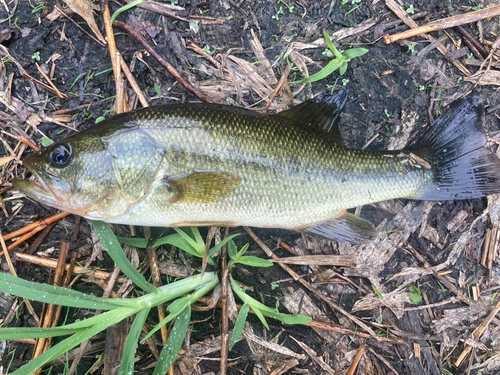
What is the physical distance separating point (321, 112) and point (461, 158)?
1.36 meters

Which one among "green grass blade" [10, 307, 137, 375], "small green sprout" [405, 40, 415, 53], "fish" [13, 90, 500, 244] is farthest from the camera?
"small green sprout" [405, 40, 415, 53]

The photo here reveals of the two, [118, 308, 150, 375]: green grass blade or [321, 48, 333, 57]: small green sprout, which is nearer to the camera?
[118, 308, 150, 375]: green grass blade

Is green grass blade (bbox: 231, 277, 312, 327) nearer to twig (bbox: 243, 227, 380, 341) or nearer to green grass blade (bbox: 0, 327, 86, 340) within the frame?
twig (bbox: 243, 227, 380, 341)

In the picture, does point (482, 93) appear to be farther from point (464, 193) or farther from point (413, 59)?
point (464, 193)

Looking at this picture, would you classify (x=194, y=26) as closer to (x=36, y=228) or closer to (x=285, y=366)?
(x=36, y=228)

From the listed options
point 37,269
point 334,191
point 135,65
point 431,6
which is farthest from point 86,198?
point 431,6

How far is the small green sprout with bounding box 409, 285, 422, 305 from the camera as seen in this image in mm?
2982

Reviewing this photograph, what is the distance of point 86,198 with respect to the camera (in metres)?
2.39

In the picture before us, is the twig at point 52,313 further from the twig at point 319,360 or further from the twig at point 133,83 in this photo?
the twig at point 319,360

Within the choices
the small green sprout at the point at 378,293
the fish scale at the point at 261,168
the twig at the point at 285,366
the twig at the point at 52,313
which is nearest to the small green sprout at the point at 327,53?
the fish scale at the point at 261,168

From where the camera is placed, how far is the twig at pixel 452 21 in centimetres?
305

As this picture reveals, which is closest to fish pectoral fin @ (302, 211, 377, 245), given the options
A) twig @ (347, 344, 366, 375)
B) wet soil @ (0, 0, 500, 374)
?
wet soil @ (0, 0, 500, 374)

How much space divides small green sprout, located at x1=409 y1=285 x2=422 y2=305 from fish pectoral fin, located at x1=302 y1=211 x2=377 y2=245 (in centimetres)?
71

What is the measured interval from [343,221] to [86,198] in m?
2.12
